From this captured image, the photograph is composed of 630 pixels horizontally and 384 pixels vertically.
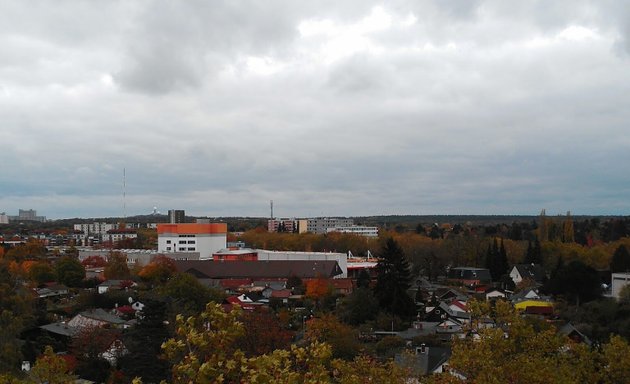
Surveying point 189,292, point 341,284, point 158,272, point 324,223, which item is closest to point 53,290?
point 158,272

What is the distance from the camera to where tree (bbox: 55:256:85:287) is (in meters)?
41.6

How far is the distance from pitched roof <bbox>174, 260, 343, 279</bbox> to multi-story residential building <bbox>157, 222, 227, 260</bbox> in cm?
1077

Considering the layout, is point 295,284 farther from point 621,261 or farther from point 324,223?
point 324,223

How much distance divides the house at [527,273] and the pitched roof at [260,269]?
12951mm

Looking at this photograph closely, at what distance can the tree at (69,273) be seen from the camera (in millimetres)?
41594

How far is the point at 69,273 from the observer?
136 feet

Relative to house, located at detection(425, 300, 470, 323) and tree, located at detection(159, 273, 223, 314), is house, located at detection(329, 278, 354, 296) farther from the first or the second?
tree, located at detection(159, 273, 223, 314)

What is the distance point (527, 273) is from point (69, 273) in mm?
31683

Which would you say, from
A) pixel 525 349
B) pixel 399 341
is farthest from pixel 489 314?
pixel 399 341

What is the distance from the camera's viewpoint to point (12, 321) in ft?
65.0

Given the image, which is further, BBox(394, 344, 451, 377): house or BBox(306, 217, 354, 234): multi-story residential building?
BBox(306, 217, 354, 234): multi-story residential building

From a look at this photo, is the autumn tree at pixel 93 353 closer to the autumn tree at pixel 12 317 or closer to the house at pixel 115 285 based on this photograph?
the autumn tree at pixel 12 317

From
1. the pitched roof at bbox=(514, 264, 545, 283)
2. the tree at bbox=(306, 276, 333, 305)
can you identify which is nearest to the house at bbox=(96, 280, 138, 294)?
the tree at bbox=(306, 276, 333, 305)

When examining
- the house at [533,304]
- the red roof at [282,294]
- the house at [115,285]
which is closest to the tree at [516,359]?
the house at [533,304]
